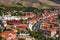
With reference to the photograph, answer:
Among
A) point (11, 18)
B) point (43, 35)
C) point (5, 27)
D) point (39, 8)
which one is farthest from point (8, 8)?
point (43, 35)

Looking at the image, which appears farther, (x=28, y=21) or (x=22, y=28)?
(x=28, y=21)

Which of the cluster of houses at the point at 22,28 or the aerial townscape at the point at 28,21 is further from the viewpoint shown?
the aerial townscape at the point at 28,21

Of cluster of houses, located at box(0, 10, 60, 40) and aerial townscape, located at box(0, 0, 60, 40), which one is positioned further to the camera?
aerial townscape, located at box(0, 0, 60, 40)

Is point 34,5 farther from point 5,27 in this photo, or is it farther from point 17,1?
point 5,27

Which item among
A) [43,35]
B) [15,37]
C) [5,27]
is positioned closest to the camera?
[15,37]

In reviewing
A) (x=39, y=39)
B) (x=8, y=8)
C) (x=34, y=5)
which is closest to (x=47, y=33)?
(x=39, y=39)

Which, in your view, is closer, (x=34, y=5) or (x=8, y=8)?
(x=8, y=8)

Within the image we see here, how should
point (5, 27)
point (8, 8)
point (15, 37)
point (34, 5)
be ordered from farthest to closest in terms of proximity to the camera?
point (34, 5)
point (8, 8)
point (5, 27)
point (15, 37)
